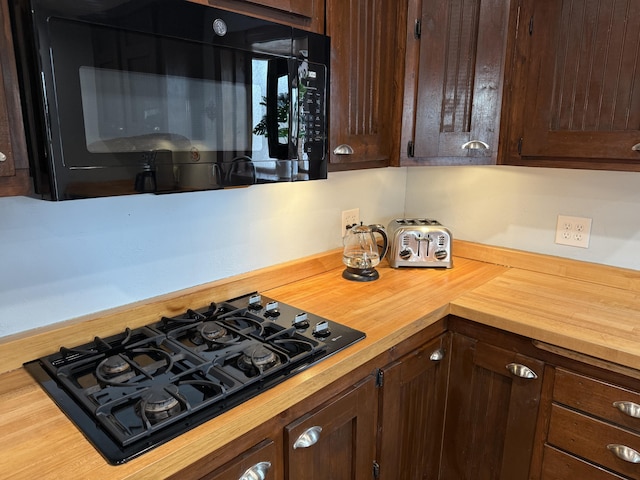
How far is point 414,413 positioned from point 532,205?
3.24 ft

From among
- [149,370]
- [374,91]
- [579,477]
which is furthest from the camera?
[374,91]

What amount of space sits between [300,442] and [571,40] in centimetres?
142

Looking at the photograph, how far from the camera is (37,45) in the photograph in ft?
2.60

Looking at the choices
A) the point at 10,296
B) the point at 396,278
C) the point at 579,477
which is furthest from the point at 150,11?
the point at 579,477

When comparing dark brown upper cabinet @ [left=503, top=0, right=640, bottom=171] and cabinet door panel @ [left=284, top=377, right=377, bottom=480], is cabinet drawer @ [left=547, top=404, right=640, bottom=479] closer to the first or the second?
cabinet door panel @ [left=284, top=377, right=377, bottom=480]

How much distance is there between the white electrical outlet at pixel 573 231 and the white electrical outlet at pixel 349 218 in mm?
818

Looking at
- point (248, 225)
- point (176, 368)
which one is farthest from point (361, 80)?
point (176, 368)

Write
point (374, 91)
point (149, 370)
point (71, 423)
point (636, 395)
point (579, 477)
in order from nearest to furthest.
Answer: point (71, 423) < point (149, 370) < point (636, 395) < point (579, 477) < point (374, 91)

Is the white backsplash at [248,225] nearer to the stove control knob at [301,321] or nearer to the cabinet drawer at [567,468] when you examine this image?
the stove control knob at [301,321]

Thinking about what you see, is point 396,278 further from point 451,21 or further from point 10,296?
point 10,296

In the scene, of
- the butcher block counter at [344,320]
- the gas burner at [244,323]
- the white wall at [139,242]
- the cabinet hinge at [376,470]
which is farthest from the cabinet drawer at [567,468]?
the white wall at [139,242]

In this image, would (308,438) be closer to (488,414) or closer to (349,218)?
(488,414)

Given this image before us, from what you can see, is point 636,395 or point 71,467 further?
point 636,395

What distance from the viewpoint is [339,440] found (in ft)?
3.99
